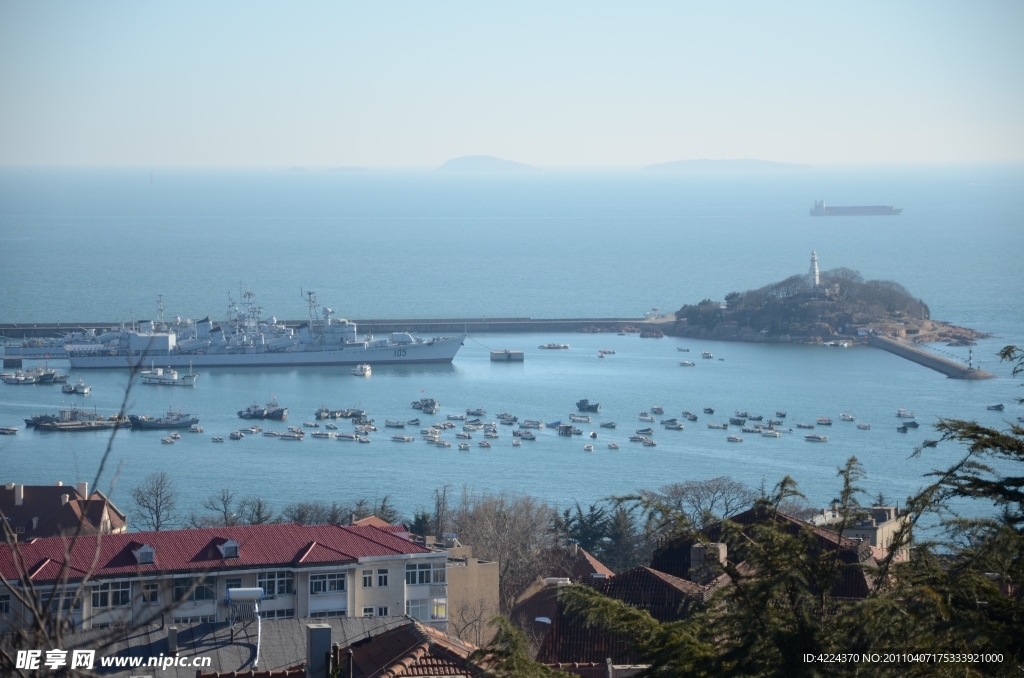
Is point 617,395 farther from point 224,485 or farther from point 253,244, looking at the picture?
point 253,244

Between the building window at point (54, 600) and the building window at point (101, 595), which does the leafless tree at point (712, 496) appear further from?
the building window at point (54, 600)

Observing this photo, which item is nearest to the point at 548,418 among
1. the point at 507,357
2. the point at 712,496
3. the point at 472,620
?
the point at 507,357

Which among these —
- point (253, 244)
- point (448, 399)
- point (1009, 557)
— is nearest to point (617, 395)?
point (448, 399)

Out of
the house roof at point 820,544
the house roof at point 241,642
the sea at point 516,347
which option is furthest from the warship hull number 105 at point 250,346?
the house roof at point 241,642

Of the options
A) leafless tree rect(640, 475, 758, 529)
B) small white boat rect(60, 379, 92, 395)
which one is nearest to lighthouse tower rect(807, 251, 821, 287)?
small white boat rect(60, 379, 92, 395)

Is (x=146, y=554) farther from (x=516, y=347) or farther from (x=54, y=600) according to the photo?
(x=516, y=347)
